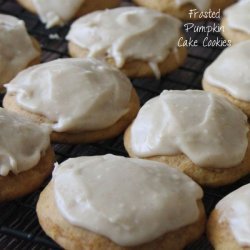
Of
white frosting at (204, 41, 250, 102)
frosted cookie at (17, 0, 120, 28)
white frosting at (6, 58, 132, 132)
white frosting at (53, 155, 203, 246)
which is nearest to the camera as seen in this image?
white frosting at (53, 155, 203, 246)

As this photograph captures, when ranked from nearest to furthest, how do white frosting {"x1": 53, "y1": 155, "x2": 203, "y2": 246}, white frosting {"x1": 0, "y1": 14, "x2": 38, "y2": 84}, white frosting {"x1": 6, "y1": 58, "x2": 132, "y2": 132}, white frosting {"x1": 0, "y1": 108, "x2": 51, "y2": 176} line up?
white frosting {"x1": 53, "y1": 155, "x2": 203, "y2": 246}
white frosting {"x1": 0, "y1": 108, "x2": 51, "y2": 176}
white frosting {"x1": 6, "y1": 58, "x2": 132, "y2": 132}
white frosting {"x1": 0, "y1": 14, "x2": 38, "y2": 84}

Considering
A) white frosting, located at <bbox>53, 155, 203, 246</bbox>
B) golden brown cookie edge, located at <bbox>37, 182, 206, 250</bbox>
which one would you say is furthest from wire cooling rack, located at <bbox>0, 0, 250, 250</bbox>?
white frosting, located at <bbox>53, 155, 203, 246</bbox>

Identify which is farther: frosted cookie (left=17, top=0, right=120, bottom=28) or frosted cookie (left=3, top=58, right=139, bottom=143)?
frosted cookie (left=17, top=0, right=120, bottom=28)

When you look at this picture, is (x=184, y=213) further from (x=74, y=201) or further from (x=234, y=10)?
(x=234, y=10)

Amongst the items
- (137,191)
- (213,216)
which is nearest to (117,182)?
(137,191)

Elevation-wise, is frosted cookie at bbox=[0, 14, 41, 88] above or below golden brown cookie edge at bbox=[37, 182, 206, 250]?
above

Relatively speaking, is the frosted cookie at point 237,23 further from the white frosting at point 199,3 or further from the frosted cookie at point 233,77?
the frosted cookie at point 233,77

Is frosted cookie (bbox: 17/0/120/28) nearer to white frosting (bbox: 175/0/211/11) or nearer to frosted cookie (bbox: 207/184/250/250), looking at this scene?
white frosting (bbox: 175/0/211/11)
